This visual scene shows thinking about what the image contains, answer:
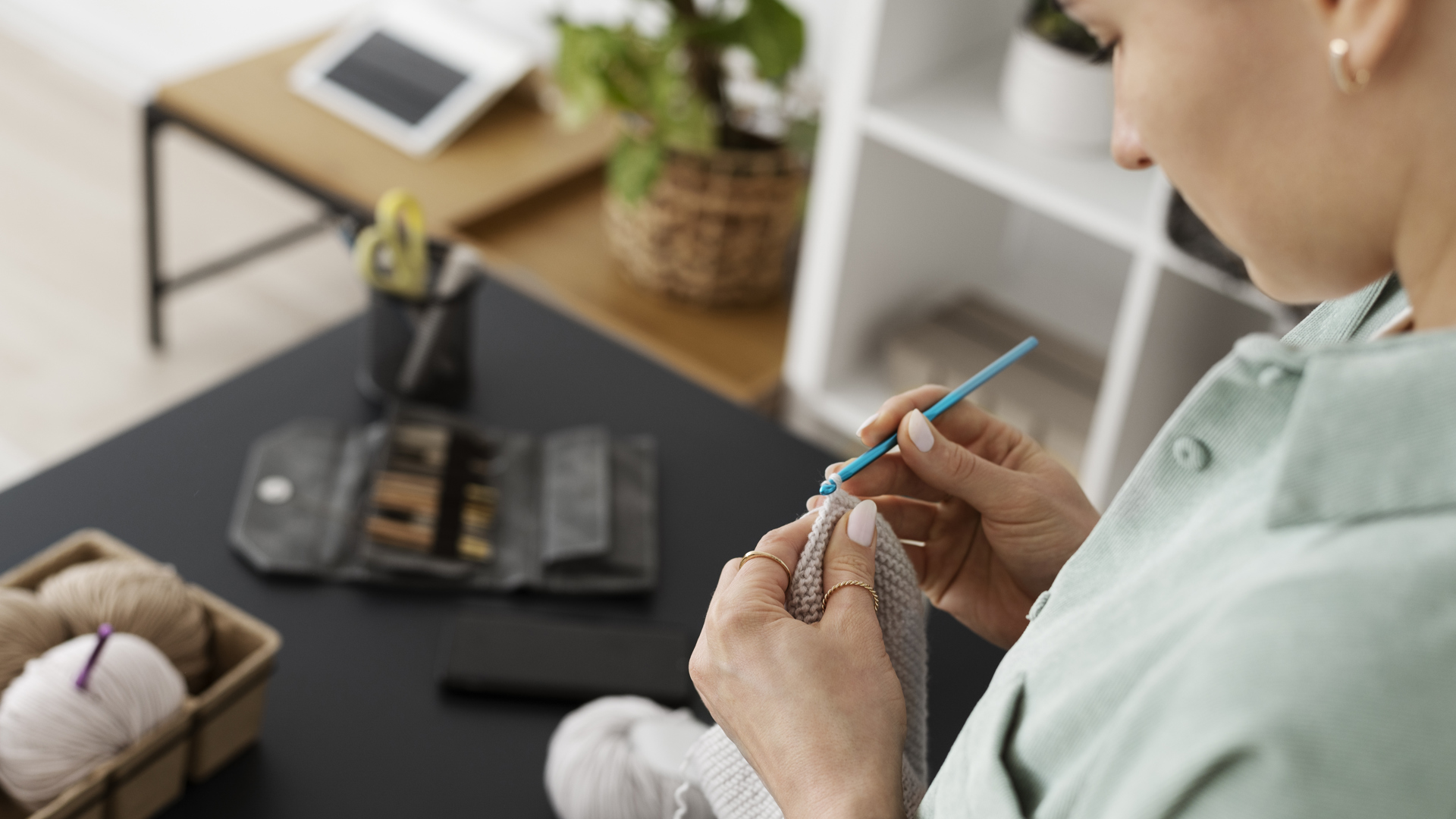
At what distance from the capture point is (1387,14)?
1.36 feet

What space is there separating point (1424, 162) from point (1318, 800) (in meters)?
0.22

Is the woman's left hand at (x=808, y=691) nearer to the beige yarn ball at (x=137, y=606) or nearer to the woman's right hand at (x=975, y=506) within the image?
the woman's right hand at (x=975, y=506)

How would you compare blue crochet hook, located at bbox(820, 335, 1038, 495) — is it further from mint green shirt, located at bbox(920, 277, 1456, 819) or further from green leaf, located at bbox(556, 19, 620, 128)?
green leaf, located at bbox(556, 19, 620, 128)

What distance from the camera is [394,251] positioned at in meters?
1.40

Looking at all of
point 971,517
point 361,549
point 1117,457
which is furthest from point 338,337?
point 1117,457

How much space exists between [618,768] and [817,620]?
0.27 metres

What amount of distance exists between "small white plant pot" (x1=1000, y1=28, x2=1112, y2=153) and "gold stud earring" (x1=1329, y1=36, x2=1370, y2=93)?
118 centimetres

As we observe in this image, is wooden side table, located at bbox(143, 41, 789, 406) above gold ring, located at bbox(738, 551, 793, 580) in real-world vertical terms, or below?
below

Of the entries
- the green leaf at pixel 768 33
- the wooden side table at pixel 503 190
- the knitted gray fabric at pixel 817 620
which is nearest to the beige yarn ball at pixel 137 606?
the knitted gray fabric at pixel 817 620

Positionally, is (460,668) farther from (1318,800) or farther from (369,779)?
(1318,800)

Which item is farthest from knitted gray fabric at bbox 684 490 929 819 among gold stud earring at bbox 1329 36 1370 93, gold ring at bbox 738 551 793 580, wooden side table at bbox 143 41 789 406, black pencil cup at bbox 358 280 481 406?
wooden side table at bbox 143 41 789 406

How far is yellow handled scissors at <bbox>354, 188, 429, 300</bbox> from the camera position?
1.39 metres

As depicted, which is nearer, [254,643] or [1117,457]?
[254,643]

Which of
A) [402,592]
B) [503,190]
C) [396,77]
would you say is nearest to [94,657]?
[402,592]
